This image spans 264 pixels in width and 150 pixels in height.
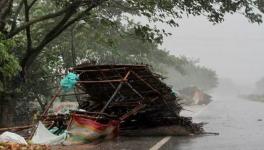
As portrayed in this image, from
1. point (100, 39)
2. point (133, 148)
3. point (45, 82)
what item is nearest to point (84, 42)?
point (45, 82)

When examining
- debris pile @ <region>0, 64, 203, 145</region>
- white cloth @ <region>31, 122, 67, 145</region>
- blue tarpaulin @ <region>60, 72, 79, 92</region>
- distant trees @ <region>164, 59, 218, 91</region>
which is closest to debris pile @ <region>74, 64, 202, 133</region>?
debris pile @ <region>0, 64, 203, 145</region>

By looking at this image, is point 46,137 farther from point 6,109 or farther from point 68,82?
point 6,109

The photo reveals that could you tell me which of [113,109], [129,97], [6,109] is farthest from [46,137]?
[6,109]

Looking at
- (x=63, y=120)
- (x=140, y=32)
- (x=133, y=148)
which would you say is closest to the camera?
(x=133, y=148)

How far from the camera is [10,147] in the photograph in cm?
970

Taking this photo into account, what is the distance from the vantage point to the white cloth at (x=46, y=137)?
43.6 feet

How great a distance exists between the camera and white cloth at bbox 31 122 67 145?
1328 cm

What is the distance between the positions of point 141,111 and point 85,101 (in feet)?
6.56

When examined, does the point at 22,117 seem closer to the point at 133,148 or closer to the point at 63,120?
the point at 63,120

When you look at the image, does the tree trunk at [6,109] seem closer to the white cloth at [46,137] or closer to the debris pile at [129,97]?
the debris pile at [129,97]

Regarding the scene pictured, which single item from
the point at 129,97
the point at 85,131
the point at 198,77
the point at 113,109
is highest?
the point at 129,97

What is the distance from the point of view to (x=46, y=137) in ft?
44.3

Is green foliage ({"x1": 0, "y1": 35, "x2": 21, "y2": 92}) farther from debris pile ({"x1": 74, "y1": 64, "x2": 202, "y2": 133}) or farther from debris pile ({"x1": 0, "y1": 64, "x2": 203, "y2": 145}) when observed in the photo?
debris pile ({"x1": 74, "y1": 64, "x2": 202, "y2": 133})

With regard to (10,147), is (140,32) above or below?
above
